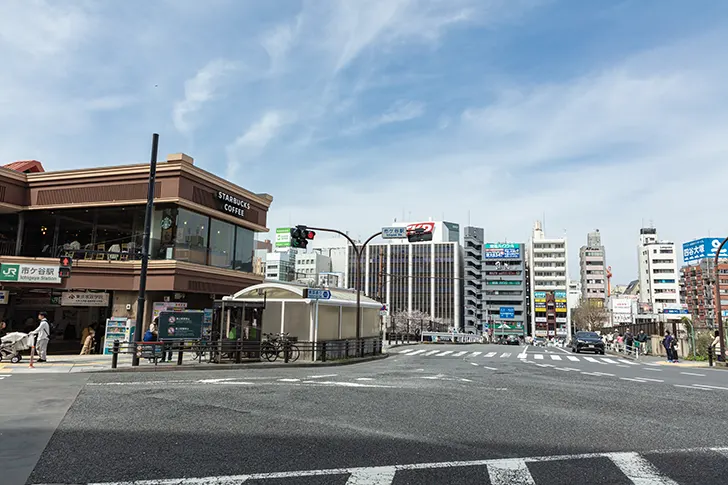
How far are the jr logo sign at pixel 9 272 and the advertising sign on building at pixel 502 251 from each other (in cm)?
11669

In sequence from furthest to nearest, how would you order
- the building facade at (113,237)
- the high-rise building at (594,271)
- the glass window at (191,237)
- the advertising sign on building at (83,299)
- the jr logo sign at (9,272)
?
1. the high-rise building at (594,271)
2. the glass window at (191,237)
3. the advertising sign on building at (83,299)
4. the building facade at (113,237)
5. the jr logo sign at (9,272)

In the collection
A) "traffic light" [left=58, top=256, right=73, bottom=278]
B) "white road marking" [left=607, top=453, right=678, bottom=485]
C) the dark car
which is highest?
"traffic light" [left=58, top=256, right=73, bottom=278]

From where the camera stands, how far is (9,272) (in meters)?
23.7

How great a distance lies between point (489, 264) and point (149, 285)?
114 m

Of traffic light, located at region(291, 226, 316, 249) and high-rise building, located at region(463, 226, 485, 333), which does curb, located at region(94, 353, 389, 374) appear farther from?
high-rise building, located at region(463, 226, 485, 333)

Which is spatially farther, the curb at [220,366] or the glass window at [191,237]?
the glass window at [191,237]

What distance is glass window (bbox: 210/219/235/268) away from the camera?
2764cm

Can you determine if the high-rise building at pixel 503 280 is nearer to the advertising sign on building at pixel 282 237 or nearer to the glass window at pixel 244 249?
the advertising sign on building at pixel 282 237

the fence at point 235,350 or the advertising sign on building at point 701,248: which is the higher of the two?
the advertising sign on building at point 701,248

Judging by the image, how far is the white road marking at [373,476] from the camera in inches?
207

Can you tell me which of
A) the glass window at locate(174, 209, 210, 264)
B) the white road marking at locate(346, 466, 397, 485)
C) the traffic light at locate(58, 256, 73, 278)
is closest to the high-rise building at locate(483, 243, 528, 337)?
the glass window at locate(174, 209, 210, 264)

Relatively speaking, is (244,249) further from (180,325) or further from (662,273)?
(662,273)

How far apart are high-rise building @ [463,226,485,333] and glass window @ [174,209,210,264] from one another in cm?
10436

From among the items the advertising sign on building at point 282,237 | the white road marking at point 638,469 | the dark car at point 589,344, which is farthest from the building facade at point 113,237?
the advertising sign on building at point 282,237
